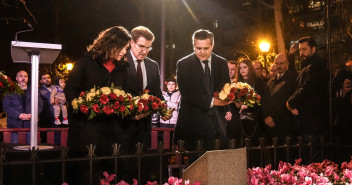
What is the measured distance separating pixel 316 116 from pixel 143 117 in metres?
2.72

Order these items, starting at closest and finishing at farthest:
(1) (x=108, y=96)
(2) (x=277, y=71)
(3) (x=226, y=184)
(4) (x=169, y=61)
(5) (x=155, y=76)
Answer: (3) (x=226, y=184) < (1) (x=108, y=96) < (5) (x=155, y=76) < (2) (x=277, y=71) < (4) (x=169, y=61)

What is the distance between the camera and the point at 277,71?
704 cm

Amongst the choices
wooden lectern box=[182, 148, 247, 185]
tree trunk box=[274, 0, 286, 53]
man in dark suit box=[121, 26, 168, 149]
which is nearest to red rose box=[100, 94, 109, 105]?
man in dark suit box=[121, 26, 168, 149]

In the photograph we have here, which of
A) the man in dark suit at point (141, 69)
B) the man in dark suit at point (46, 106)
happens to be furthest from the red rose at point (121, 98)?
the man in dark suit at point (46, 106)

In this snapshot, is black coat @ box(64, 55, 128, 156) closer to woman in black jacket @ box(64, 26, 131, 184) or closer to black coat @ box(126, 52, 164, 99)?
woman in black jacket @ box(64, 26, 131, 184)

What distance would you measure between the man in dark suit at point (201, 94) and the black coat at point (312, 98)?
1142 millimetres

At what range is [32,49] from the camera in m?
5.07

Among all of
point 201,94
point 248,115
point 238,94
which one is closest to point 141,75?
point 201,94

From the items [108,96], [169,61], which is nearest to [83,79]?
[108,96]

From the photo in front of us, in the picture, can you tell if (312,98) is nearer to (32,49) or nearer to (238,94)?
(238,94)

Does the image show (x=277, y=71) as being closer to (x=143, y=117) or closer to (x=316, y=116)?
(x=316, y=116)

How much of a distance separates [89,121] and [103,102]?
1.26 feet

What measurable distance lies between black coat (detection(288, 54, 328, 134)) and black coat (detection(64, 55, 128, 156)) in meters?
2.81

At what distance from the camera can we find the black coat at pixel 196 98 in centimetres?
614
